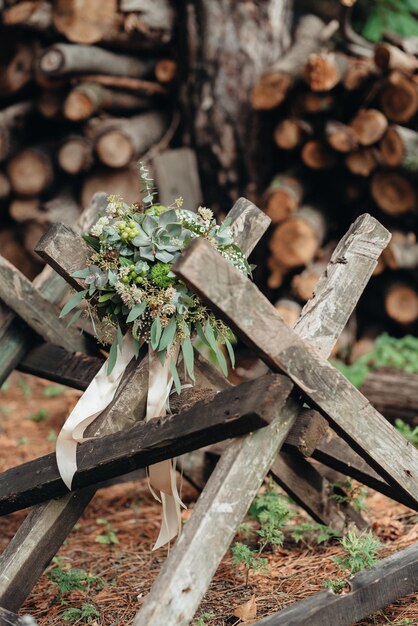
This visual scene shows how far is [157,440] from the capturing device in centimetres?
232

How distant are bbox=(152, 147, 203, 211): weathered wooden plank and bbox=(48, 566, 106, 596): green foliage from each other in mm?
3221

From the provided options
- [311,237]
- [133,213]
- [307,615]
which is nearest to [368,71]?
[311,237]

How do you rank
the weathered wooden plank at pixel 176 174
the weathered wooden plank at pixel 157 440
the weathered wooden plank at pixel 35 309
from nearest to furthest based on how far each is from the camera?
the weathered wooden plank at pixel 157 440 < the weathered wooden plank at pixel 35 309 < the weathered wooden plank at pixel 176 174

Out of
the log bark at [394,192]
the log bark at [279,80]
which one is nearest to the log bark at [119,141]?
the log bark at [279,80]

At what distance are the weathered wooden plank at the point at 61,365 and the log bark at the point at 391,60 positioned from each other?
2881mm

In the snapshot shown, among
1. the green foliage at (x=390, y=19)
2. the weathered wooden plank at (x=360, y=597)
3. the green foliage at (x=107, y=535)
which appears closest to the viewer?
the weathered wooden plank at (x=360, y=597)

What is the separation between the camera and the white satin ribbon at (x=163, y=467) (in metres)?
2.55

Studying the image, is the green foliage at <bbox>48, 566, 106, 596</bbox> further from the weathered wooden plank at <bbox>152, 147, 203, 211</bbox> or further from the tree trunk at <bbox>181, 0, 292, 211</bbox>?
the tree trunk at <bbox>181, 0, 292, 211</bbox>

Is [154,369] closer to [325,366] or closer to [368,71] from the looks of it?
[325,366]

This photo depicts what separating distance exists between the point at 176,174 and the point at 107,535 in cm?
288

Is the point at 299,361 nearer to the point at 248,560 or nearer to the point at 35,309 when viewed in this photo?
the point at 248,560

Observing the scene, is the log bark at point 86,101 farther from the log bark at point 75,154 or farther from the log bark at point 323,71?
the log bark at point 323,71

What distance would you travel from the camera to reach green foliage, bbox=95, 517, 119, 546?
3484 millimetres

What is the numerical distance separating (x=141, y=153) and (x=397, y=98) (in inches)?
69.5
